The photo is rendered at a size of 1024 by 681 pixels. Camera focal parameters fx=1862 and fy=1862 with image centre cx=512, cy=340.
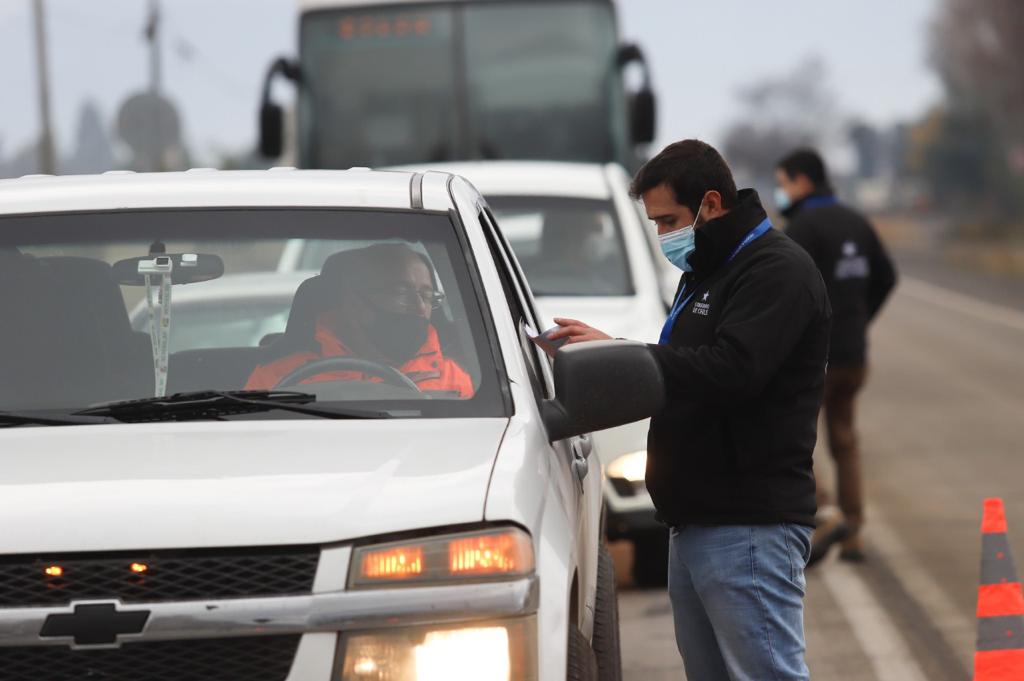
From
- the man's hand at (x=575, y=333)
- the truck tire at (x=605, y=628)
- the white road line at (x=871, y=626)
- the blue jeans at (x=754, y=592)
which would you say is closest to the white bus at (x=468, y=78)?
the white road line at (x=871, y=626)

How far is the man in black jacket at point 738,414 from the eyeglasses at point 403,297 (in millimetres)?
322

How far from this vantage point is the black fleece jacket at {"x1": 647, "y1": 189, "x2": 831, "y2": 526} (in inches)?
159

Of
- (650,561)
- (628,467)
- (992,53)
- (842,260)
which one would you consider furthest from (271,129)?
(992,53)

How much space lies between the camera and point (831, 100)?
15062 cm

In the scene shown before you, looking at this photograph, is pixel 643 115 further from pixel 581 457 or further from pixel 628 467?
pixel 581 457

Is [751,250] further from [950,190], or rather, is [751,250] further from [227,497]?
[950,190]

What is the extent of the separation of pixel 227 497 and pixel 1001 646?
2.81 m

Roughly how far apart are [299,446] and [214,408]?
338mm

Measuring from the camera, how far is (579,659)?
12.5ft

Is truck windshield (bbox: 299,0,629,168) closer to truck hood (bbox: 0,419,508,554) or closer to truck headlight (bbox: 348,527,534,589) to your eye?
truck hood (bbox: 0,419,508,554)

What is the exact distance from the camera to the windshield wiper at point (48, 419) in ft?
13.0

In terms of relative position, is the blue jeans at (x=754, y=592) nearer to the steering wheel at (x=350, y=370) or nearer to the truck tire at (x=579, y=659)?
the truck tire at (x=579, y=659)

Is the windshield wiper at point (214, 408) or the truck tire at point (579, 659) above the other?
the windshield wiper at point (214, 408)

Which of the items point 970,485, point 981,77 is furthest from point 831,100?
point 970,485
